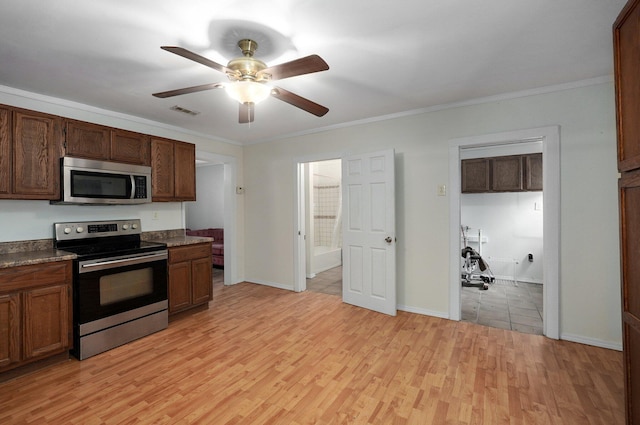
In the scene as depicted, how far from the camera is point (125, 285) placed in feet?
9.19

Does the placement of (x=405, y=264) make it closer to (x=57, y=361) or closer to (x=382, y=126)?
(x=382, y=126)

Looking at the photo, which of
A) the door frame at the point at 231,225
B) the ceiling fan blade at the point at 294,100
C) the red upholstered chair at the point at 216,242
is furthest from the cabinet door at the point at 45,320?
the red upholstered chair at the point at 216,242

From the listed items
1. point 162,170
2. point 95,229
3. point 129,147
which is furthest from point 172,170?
point 95,229

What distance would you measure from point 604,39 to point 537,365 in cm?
245

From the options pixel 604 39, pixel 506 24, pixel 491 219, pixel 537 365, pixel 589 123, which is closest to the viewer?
pixel 506 24

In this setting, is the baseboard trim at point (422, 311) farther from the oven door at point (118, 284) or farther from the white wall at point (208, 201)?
the white wall at point (208, 201)

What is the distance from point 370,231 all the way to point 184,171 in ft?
8.10

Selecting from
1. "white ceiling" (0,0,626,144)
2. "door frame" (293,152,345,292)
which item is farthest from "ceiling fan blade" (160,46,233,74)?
"door frame" (293,152,345,292)

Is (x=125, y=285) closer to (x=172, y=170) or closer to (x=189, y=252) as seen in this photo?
(x=189, y=252)

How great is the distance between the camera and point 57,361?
246 cm

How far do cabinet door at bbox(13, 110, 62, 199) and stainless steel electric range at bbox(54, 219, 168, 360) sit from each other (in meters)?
0.48

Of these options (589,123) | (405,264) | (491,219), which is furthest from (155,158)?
(491,219)

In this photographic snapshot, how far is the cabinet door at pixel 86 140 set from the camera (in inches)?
108

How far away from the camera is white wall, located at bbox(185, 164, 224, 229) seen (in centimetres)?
739
